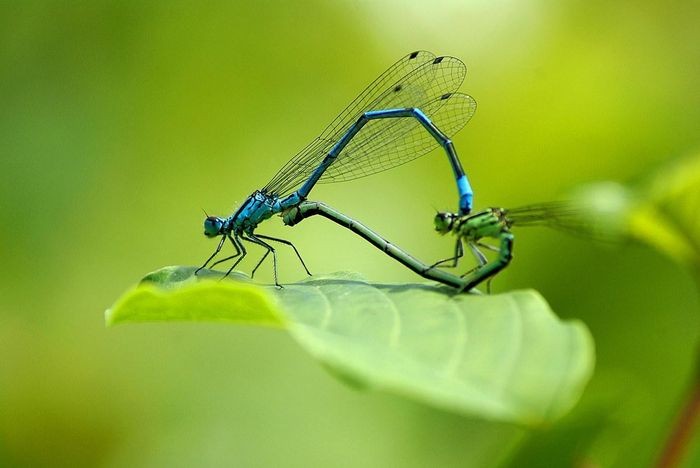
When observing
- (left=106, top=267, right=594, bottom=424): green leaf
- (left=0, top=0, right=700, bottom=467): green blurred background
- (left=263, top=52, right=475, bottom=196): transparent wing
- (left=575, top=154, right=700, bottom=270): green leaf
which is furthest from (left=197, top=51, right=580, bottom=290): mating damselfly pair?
(left=575, top=154, right=700, bottom=270): green leaf

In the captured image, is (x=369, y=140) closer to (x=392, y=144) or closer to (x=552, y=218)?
(x=392, y=144)

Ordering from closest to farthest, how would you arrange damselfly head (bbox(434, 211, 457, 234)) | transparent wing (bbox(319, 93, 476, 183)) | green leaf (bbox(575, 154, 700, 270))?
green leaf (bbox(575, 154, 700, 270)) < damselfly head (bbox(434, 211, 457, 234)) < transparent wing (bbox(319, 93, 476, 183))

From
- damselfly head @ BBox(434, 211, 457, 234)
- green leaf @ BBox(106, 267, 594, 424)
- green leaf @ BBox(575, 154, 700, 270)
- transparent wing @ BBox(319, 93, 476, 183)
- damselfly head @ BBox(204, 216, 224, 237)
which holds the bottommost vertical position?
green leaf @ BBox(106, 267, 594, 424)

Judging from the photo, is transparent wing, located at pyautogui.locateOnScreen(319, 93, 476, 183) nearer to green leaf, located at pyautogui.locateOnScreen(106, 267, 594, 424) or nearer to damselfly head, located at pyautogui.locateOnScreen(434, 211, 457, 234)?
damselfly head, located at pyautogui.locateOnScreen(434, 211, 457, 234)

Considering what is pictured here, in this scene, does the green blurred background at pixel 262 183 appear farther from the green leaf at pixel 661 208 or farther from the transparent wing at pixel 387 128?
the green leaf at pixel 661 208

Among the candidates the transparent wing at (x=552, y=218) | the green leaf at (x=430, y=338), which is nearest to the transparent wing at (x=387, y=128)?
the transparent wing at (x=552, y=218)

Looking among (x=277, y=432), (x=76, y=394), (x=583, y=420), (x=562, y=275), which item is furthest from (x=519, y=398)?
(x=76, y=394)

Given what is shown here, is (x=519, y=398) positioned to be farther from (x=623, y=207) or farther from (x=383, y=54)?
(x=383, y=54)

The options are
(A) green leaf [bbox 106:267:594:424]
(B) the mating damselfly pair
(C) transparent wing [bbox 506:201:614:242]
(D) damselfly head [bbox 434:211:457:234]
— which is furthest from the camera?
(B) the mating damselfly pair

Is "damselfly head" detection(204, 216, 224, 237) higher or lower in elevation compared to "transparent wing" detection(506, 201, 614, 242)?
lower

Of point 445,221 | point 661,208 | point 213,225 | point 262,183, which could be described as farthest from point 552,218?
point 262,183
